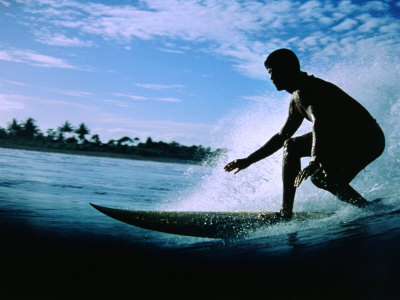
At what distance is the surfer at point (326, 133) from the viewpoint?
2898 mm

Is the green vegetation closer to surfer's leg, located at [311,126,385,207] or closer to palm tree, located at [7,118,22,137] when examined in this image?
palm tree, located at [7,118,22,137]

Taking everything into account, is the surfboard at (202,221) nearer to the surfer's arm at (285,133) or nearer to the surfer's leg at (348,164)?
the surfer's leg at (348,164)

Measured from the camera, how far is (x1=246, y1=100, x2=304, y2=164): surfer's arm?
3.48 meters

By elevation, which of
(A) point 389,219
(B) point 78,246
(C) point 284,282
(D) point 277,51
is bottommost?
(B) point 78,246

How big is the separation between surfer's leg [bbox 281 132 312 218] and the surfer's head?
53cm

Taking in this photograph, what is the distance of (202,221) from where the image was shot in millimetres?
3334

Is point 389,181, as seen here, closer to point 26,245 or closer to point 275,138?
point 275,138

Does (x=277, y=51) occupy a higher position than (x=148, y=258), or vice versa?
(x=277, y=51)

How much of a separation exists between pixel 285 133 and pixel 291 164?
0.52m

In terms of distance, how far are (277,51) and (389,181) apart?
256cm

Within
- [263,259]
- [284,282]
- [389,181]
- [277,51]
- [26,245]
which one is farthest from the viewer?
[389,181]

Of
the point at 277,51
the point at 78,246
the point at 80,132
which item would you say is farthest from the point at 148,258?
the point at 80,132

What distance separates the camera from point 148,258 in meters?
2.39

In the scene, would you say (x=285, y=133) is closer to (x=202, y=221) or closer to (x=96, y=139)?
(x=202, y=221)
